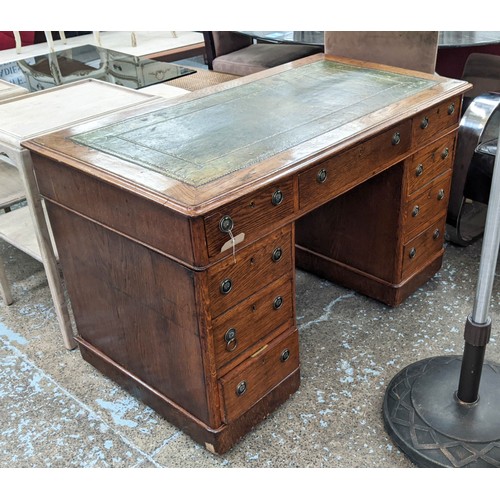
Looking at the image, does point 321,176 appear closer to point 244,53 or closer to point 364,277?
point 364,277

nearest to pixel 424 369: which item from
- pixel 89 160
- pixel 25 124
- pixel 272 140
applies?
pixel 272 140

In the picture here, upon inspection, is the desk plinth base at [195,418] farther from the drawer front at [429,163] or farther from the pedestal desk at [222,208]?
the drawer front at [429,163]

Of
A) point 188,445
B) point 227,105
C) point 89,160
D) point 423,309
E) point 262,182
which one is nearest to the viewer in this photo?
point 262,182

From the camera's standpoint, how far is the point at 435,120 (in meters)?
1.89

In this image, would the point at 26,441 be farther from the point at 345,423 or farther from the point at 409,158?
the point at 409,158

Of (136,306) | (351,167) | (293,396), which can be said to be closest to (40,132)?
(136,306)

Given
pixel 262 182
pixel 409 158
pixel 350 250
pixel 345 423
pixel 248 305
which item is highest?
pixel 262 182

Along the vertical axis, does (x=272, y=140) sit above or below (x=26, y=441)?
above

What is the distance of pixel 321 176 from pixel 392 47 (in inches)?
36.7

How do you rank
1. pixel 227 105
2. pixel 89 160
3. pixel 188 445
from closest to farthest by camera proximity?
pixel 89 160, pixel 188 445, pixel 227 105

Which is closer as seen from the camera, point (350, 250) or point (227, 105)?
point (227, 105)

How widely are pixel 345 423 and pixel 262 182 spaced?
778 mm

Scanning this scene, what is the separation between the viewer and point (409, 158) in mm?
1876

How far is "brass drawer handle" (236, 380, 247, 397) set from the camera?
1.54 metres
